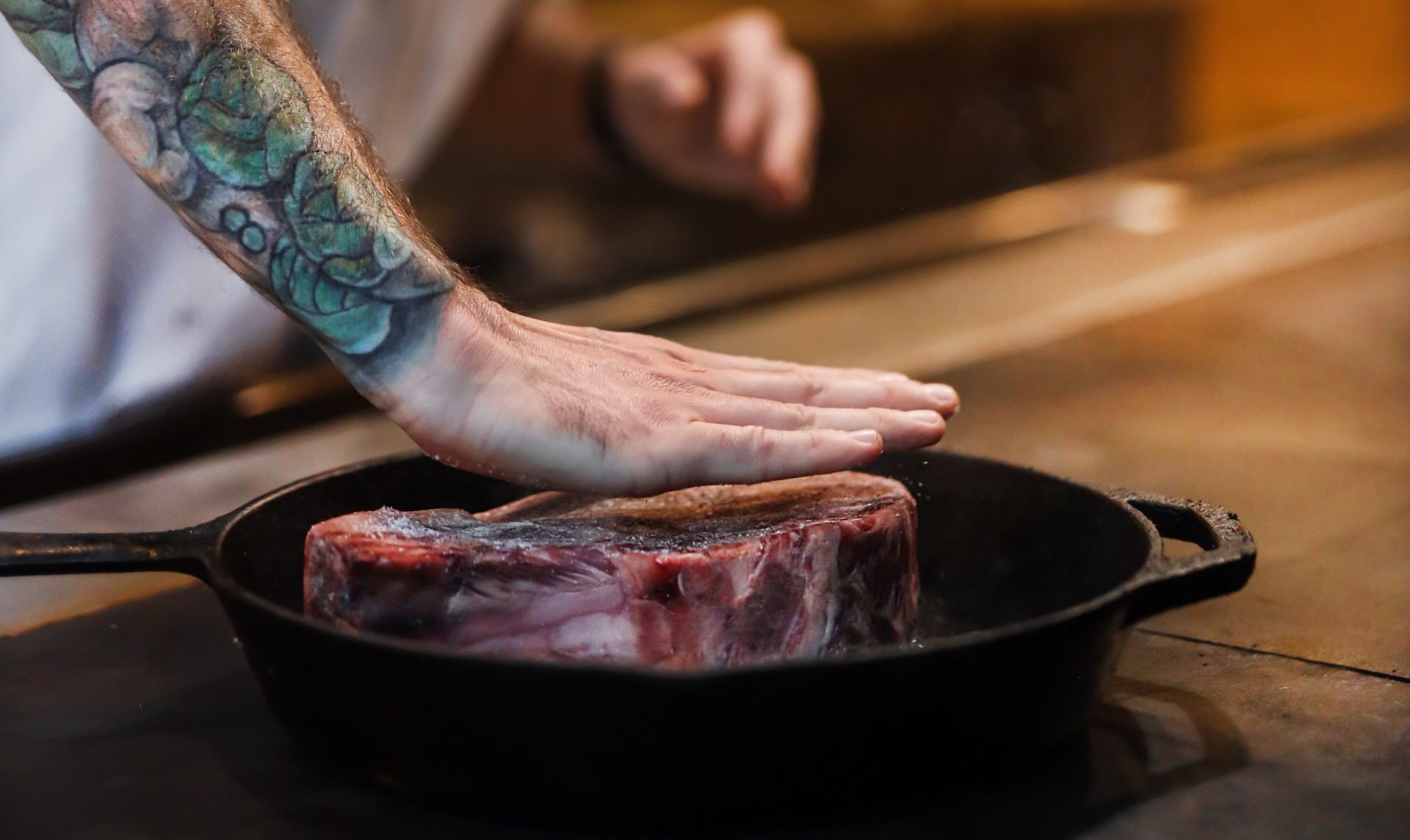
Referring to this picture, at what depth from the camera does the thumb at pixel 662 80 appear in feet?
7.21

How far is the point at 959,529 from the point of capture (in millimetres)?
1141

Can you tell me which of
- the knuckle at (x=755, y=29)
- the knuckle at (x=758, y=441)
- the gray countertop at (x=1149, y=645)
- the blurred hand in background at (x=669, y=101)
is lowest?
the gray countertop at (x=1149, y=645)

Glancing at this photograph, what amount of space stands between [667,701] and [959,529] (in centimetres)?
51

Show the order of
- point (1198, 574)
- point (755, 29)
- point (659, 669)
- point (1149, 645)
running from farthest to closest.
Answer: point (755, 29) → point (1149, 645) → point (1198, 574) → point (659, 669)

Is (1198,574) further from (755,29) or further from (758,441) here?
(755,29)

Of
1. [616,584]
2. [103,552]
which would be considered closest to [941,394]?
[616,584]

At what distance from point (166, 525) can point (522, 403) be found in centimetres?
63

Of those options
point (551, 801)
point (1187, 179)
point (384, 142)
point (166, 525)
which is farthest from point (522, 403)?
point (1187, 179)

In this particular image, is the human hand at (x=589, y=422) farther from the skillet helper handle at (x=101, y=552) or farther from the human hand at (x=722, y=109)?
the human hand at (x=722, y=109)

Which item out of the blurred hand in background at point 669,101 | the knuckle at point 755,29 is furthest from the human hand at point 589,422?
the knuckle at point 755,29

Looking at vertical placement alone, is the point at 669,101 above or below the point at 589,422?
above

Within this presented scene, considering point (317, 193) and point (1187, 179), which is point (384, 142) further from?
point (1187, 179)

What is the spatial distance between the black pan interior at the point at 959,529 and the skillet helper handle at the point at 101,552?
4 cm

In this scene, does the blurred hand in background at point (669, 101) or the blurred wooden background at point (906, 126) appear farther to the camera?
the blurred wooden background at point (906, 126)
